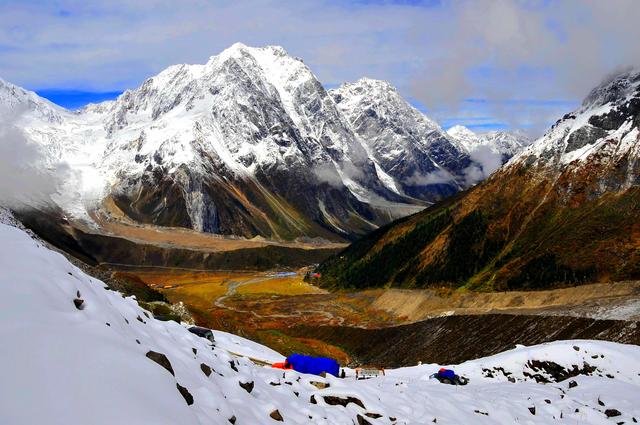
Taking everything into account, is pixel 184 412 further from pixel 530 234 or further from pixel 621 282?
pixel 530 234

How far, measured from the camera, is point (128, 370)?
459 inches

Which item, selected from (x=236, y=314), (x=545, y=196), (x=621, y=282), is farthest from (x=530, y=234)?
(x=236, y=314)

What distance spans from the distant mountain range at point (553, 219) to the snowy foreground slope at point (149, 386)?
238 feet

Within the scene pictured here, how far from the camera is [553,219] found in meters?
120

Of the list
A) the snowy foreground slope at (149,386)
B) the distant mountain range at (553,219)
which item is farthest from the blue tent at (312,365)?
the distant mountain range at (553,219)

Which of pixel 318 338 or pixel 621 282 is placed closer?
pixel 621 282

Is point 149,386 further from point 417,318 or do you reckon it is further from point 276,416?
point 417,318

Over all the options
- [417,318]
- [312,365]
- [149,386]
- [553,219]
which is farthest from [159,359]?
[553,219]

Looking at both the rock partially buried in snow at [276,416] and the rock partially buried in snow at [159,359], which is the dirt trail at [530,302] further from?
the rock partially buried in snow at [159,359]

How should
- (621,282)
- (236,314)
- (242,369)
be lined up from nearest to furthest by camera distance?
(242,369) → (621,282) → (236,314)

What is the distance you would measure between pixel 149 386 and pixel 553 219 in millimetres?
122533

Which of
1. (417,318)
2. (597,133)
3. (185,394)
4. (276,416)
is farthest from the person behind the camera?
(597,133)

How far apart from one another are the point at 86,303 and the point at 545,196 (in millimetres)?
129712

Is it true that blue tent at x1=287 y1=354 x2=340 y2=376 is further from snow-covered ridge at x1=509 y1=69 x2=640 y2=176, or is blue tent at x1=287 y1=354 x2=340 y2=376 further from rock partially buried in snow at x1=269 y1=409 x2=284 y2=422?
snow-covered ridge at x1=509 y1=69 x2=640 y2=176
